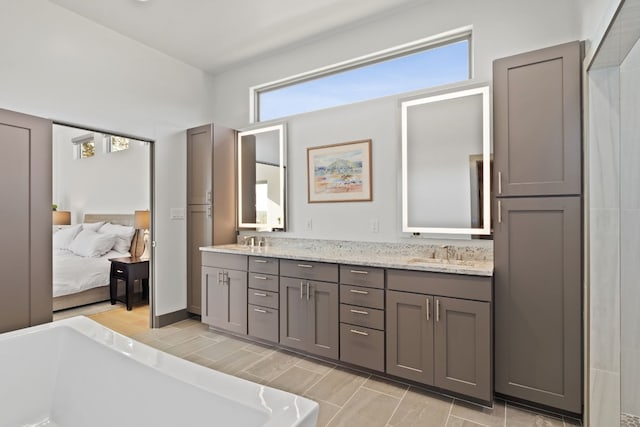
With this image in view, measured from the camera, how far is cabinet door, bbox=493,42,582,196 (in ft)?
6.47

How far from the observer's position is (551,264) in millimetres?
2031

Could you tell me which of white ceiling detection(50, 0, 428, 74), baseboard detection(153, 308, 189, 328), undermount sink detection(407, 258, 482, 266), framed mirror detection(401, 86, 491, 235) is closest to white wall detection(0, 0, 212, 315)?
baseboard detection(153, 308, 189, 328)

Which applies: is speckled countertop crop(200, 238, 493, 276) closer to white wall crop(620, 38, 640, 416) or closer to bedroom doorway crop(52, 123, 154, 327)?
white wall crop(620, 38, 640, 416)

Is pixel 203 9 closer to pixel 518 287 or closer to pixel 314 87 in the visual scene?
pixel 314 87

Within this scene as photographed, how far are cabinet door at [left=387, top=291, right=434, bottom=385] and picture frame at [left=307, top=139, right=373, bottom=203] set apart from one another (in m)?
1.07

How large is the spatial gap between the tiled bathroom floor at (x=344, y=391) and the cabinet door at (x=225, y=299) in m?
0.18

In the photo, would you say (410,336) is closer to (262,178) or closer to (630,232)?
(630,232)

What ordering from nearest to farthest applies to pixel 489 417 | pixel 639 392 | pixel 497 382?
pixel 639 392
pixel 489 417
pixel 497 382

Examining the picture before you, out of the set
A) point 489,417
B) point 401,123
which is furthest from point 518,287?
point 401,123

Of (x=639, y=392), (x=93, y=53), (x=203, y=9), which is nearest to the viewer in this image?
(x=639, y=392)

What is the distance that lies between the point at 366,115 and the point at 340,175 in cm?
61

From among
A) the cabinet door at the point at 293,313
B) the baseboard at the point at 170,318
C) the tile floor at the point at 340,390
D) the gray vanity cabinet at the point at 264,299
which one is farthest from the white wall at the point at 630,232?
the baseboard at the point at 170,318

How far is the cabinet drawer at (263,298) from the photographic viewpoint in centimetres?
298

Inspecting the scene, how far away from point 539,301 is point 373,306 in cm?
106
